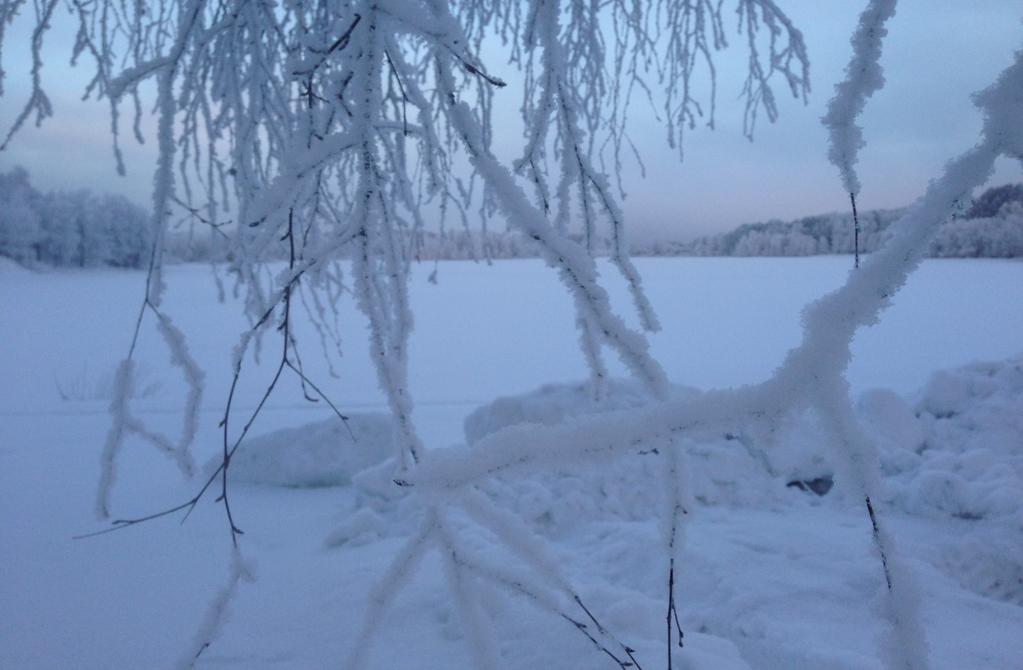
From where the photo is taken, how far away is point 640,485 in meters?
2.97

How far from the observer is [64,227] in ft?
66.1

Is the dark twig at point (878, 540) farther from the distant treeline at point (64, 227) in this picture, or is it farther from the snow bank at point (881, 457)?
the distant treeline at point (64, 227)

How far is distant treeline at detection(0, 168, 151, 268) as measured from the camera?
1883cm

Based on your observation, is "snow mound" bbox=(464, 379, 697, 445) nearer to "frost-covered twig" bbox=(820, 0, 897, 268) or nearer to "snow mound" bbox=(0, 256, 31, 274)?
"frost-covered twig" bbox=(820, 0, 897, 268)

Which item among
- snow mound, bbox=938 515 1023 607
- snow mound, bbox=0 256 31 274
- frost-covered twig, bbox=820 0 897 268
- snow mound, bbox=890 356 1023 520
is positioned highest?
frost-covered twig, bbox=820 0 897 268

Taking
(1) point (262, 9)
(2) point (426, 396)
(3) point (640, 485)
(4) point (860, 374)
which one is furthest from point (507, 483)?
(4) point (860, 374)

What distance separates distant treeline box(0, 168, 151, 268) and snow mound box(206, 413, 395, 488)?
17.8 metres

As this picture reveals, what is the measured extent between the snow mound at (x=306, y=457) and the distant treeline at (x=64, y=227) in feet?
58.4

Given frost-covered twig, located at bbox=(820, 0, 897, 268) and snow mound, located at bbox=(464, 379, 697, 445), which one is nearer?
frost-covered twig, located at bbox=(820, 0, 897, 268)

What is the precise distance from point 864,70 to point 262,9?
1.56 m

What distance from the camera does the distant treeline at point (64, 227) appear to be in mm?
18828

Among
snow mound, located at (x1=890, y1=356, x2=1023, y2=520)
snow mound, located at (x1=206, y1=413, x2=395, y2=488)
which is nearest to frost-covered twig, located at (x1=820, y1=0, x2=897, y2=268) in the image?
snow mound, located at (x1=890, y1=356, x2=1023, y2=520)

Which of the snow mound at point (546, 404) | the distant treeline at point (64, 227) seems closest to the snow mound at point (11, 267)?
the distant treeline at point (64, 227)

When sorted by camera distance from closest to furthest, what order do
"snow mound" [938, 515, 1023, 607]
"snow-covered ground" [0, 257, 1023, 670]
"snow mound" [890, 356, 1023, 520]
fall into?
"snow-covered ground" [0, 257, 1023, 670]
"snow mound" [938, 515, 1023, 607]
"snow mound" [890, 356, 1023, 520]
